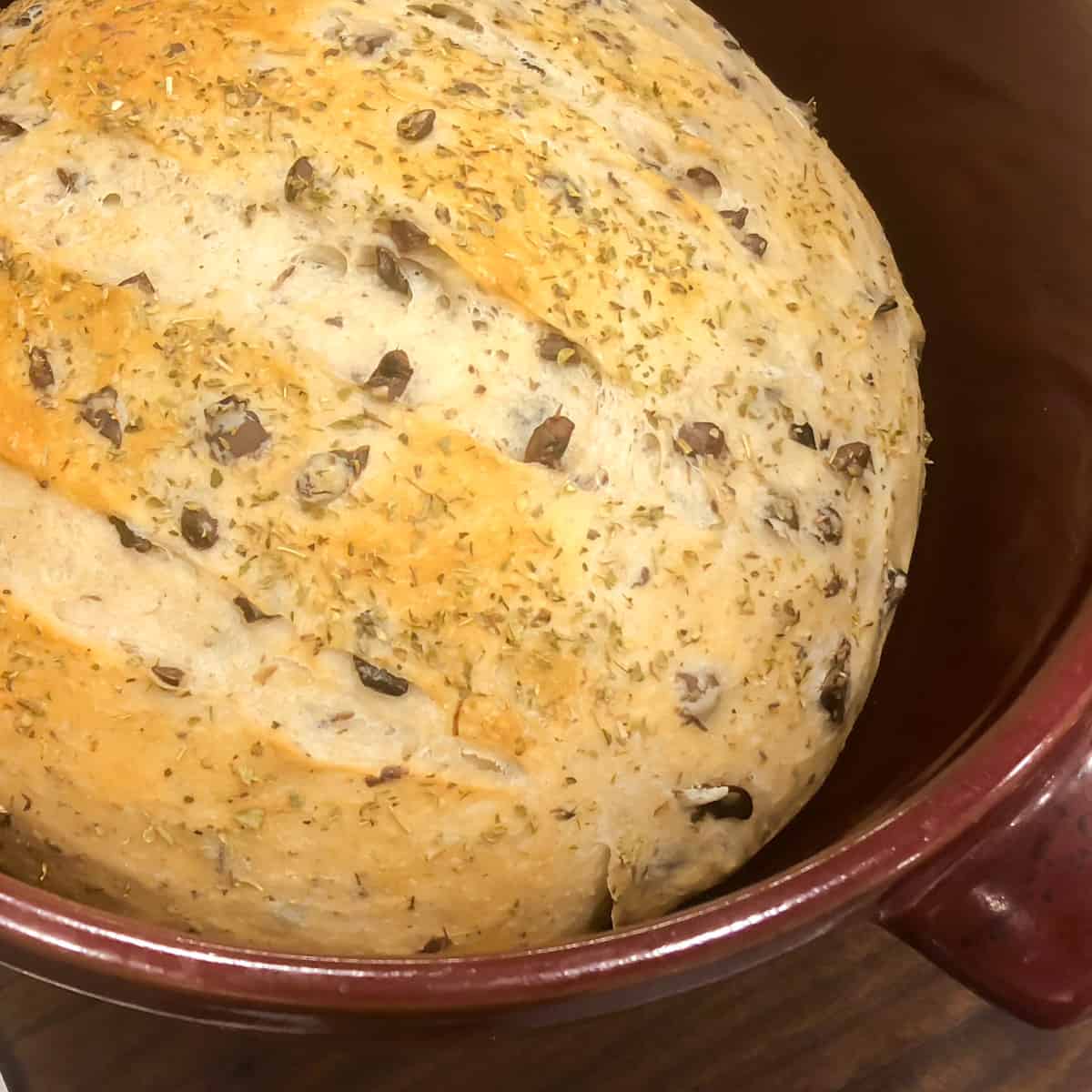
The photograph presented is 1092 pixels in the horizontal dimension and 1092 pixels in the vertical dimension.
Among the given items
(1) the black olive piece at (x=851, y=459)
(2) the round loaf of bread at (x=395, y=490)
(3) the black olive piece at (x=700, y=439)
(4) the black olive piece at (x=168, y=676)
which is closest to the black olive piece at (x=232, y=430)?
(2) the round loaf of bread at (x=395, y=490)

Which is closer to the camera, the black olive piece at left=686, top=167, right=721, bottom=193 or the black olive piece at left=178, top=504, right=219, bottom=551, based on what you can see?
the black olive piece at left=178, top=504, right=219, bottom=551

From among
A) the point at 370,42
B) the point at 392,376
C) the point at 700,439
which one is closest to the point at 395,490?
the point at 392,376

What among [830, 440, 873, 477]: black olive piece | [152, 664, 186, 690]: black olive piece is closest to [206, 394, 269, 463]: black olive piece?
[152, 664, 186, 690]: black olive piece

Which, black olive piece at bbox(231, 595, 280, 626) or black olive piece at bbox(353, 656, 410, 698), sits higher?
black olive piece at bbox(353, 656, 410, 698)

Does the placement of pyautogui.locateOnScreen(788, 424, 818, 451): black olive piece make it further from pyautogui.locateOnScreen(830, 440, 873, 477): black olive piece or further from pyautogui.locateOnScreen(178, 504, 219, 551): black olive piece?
pyautogui.locateOnScreen(178, 504, 219, 551): black olive piece

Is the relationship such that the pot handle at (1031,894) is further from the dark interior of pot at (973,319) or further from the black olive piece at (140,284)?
the black olive piece at (140,284)

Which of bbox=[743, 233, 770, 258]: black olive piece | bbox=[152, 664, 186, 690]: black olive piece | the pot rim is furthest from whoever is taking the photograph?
bbox=[743, 233, 770, 258]: black olive piece

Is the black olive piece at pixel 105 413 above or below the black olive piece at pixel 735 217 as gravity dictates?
below
